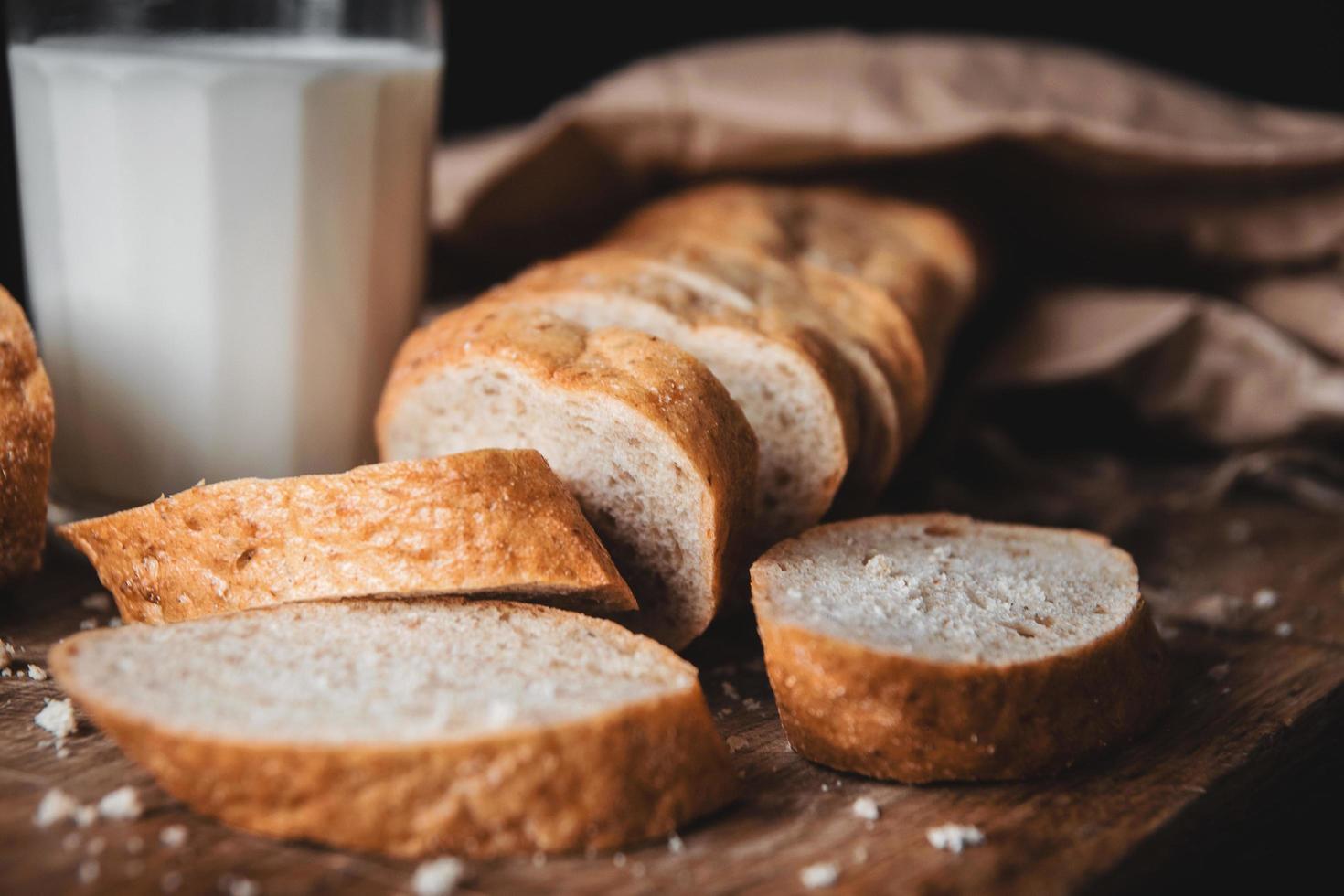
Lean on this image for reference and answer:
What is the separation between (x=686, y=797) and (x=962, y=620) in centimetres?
50

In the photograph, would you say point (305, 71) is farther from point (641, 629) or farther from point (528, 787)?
point (528, 787)

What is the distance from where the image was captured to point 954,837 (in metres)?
1.60

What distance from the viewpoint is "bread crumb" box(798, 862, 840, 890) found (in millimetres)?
1492

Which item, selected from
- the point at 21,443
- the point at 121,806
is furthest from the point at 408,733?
the point at 21,443

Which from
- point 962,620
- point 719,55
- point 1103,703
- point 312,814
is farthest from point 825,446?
point 719,55

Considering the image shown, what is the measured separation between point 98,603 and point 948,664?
148 centimetres

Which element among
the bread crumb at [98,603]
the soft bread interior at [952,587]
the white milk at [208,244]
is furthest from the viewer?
the white milk at [208,244]

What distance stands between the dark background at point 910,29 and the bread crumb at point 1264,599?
2.40 meters

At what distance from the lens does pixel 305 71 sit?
2.42 m

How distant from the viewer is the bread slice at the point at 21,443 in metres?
2.08

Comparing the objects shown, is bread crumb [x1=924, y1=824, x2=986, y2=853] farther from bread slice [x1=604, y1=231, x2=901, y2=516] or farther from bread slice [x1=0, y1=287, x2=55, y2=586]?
bread slice [x1=0, y1=287, x2=55, y2=586]

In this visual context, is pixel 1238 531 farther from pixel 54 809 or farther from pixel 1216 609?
pixel 54 809

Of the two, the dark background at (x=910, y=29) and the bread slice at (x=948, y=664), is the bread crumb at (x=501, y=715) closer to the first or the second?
the bread slice at (x=948, y=664)

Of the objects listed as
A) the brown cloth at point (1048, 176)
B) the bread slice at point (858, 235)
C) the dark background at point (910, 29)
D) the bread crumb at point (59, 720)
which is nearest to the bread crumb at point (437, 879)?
the bread crumb at point (59, 720)
